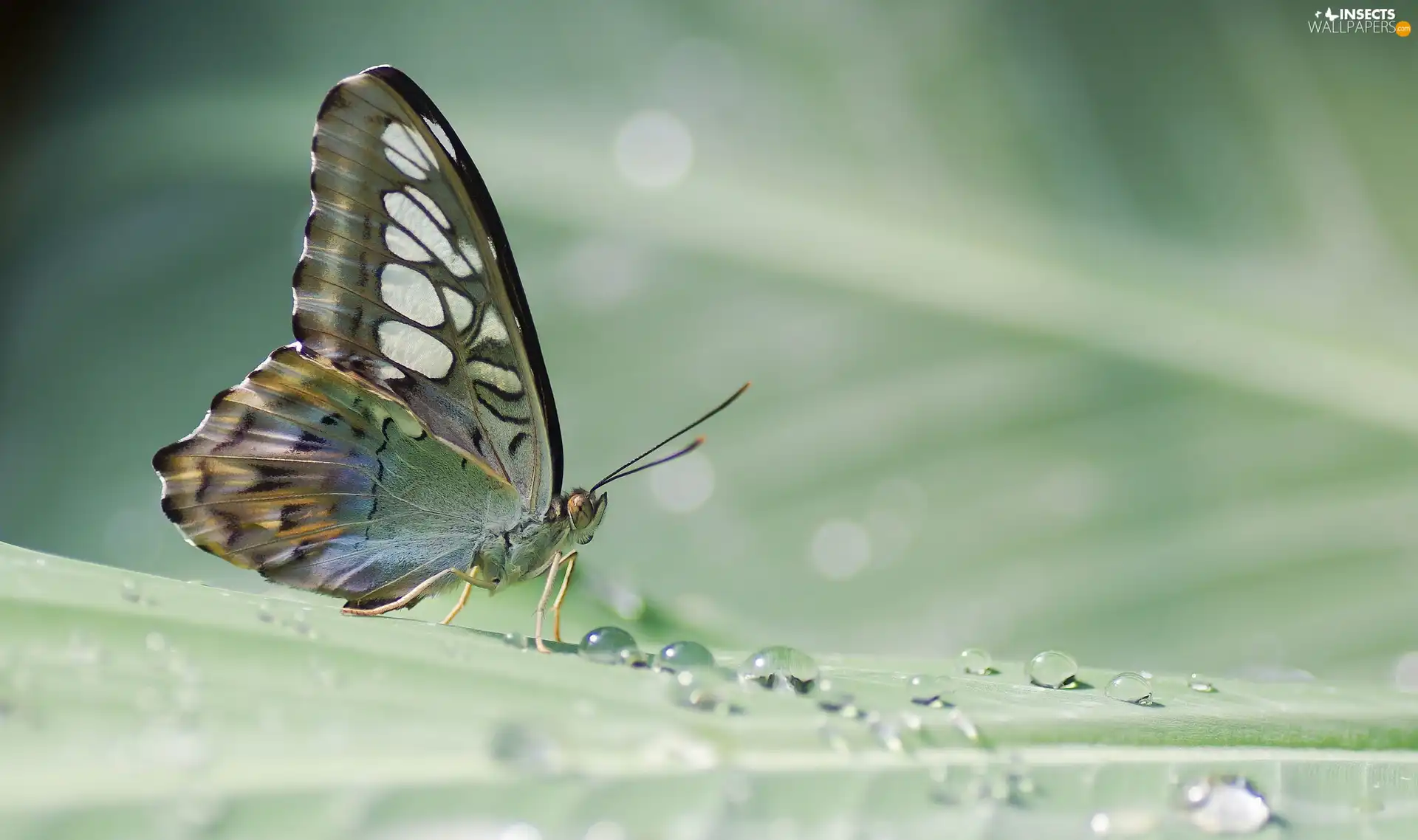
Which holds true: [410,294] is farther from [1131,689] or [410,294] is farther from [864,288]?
[864,288]

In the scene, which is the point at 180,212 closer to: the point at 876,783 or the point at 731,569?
the point at 731,569

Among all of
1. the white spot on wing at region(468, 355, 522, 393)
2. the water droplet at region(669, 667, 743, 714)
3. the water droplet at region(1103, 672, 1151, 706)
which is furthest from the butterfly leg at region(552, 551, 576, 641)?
the water droplet at region(1103, 672, 1151, 706)

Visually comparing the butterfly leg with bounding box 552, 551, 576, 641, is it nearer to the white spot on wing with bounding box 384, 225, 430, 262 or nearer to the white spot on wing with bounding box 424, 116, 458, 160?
the white spot on wing with bounding box 384, 225, 430, 262

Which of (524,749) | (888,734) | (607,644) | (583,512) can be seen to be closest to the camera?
(524,749)

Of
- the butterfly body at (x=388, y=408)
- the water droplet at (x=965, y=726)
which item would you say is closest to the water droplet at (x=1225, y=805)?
the water droplet at (x=965, y=726)

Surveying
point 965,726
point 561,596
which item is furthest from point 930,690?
point 561,596

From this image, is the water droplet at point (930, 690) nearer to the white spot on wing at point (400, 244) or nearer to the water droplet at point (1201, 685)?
the water droplet at point (1201, 685)
